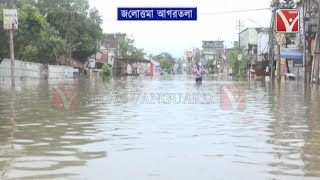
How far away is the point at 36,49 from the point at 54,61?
Answer: 11.2 metres

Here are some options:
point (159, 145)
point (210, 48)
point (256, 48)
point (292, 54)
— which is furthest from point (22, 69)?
point (210, 48)

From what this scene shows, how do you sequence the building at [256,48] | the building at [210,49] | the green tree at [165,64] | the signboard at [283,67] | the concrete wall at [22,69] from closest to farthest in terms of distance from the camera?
the concrete wall at [22,69], the signboard at [283,67], the building at [256,48], the building at [210,49], the green tree at [165,64]

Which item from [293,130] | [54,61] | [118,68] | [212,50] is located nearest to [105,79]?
[54,61]

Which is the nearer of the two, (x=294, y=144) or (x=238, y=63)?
(x=294, y=144)

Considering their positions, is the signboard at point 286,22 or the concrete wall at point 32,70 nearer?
the signboard at point 286,22

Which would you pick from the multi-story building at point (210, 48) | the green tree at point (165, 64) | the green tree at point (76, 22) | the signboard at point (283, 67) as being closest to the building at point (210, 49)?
the multi-story building at point (210, 48)

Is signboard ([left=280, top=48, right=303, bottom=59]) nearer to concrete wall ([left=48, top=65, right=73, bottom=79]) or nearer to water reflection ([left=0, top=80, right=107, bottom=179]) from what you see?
concrete wall ([left=48, top=65, right=73, bottom=79])

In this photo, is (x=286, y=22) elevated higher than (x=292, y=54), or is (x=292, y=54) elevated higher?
(x=286, y=22)

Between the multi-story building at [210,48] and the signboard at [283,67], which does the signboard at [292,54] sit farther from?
the multi-story building at [210,48]

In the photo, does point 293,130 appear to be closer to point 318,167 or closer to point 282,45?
point 318,167

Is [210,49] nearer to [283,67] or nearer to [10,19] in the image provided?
[283,67]

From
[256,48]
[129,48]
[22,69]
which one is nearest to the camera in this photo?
[22,69]

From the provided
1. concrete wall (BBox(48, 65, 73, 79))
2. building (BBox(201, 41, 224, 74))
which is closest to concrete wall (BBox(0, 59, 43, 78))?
concrete wall (BBox(48, 65, 73, 79))

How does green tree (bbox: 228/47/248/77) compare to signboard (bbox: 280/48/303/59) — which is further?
green tree (bbox: 228/47/248/77)
